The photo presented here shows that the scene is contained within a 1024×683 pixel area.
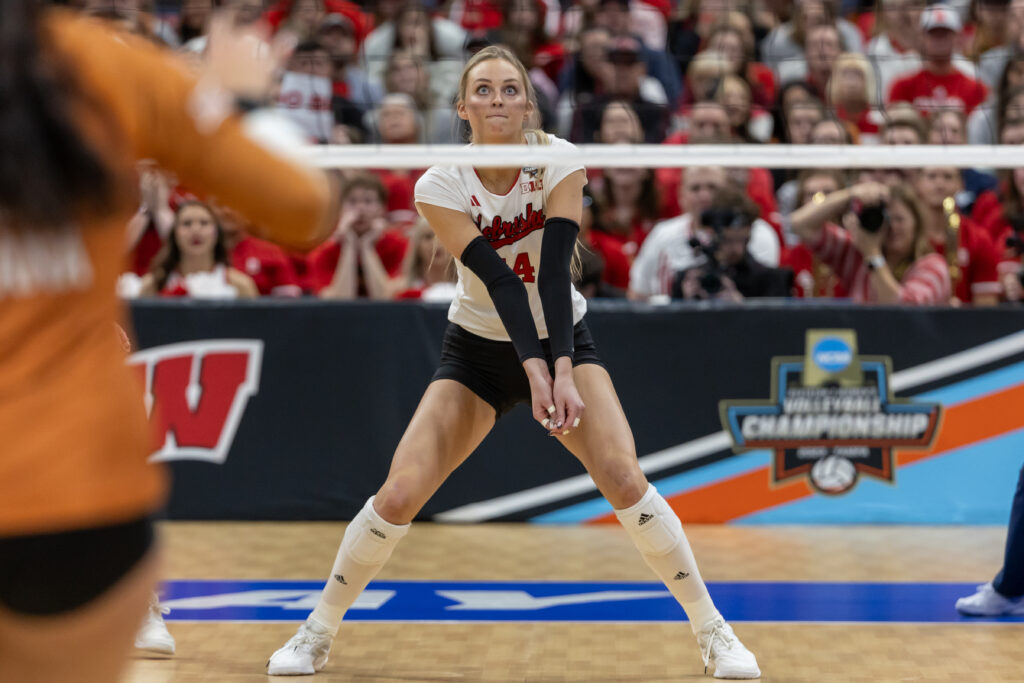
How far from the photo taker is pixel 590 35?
766 cm

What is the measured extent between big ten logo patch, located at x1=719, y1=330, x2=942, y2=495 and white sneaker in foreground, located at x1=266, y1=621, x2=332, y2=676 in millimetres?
2526

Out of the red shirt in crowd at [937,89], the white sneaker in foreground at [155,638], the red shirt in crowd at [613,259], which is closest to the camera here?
the white sneaker in foreground at [155,638]

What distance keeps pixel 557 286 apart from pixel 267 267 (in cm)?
321

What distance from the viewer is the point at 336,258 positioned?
6195 millimetres

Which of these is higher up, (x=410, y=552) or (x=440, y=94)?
(x=440, y=94)

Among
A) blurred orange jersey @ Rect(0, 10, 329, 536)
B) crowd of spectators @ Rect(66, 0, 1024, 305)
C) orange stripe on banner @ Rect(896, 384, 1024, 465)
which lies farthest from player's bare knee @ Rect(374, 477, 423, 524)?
orange stripe on banner @ Rect(896, 384, 1024, 465)

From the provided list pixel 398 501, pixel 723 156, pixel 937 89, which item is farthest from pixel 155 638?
pixel 937 89

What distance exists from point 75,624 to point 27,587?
0.07 m

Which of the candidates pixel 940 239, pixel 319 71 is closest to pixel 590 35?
pixel 319 71

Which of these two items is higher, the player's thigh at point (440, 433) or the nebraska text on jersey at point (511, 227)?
the nebraska text on jersey at point (511, 227)

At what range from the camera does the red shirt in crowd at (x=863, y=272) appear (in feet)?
18.8

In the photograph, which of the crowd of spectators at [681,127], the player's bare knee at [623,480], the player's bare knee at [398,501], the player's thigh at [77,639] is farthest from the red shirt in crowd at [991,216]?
the player's thigh at [77,639]

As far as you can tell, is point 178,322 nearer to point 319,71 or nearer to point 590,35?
point 319,71

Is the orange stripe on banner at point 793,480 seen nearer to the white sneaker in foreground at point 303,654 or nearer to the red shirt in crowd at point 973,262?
the red shirt in crowd at point 973,262
